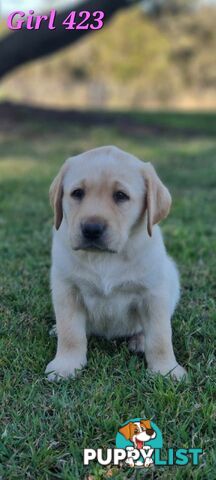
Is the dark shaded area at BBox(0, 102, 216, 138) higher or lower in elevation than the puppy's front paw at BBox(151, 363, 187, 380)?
higher

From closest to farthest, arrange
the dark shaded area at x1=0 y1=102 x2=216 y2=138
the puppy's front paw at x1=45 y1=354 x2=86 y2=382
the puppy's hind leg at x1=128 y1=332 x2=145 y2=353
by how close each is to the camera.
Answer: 1. the puppy's front paw at x1=45 y1=354 x2=86 y2=382
2. the puppy's hind leg at x1=128 y1=332 x2=145 y2=353
3. the dark shaded area at x1=0 y1=102 x2=216 y2=138

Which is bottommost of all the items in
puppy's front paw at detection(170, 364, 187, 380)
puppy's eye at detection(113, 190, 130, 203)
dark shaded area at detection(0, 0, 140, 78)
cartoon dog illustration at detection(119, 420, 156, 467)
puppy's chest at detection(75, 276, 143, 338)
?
cartoon dog illustration at detection(119, 420, 156, 467)

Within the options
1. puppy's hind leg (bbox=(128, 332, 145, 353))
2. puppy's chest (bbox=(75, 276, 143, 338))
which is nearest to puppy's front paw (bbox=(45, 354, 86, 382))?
puppy's chest (bbox=(75, 276, 143, 338))

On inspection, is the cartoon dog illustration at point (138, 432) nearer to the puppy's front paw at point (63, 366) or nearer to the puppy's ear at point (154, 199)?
the puppy's front paw at point (63, 366)

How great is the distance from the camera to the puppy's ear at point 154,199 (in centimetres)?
250

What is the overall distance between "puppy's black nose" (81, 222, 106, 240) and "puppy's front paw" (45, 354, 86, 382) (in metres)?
0.62

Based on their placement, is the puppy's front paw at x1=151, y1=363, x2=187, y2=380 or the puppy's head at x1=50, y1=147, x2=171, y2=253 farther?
the puppy's front paw at x1=151, y1=363, x2=187, y2=380

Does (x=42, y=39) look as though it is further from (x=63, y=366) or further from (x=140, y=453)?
(x=140, y=453)

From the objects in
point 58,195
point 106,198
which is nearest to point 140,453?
point 106,198

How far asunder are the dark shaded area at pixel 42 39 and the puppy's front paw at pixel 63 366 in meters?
10.8

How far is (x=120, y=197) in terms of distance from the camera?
245cm

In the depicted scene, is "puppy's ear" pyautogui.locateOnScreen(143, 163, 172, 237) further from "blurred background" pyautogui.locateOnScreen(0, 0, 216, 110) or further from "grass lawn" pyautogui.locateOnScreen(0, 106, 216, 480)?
"blurred background" pyautogui.locateOnScreen(0, 0, 216, 110)

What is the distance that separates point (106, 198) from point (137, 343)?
84cm

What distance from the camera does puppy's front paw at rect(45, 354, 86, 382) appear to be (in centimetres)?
254
